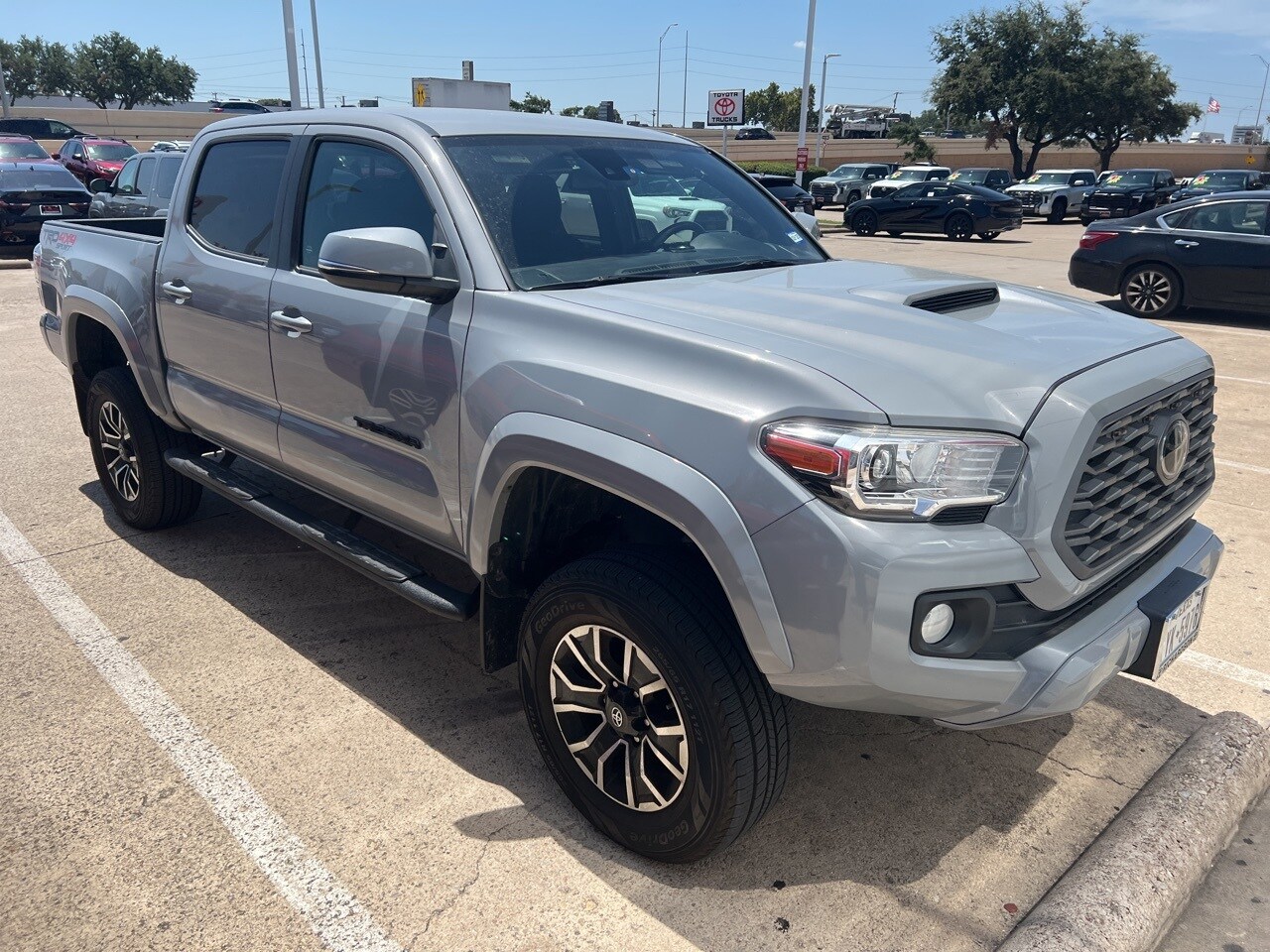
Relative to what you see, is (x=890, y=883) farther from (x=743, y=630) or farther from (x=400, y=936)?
(x=400, y=936)

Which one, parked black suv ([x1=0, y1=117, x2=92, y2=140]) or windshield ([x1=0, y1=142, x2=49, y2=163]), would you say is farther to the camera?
parked black suv ([x1=0, y1=117, x2=92, y2=140])

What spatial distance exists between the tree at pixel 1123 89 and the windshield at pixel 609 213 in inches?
1930

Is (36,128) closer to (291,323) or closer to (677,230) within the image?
(291,323)

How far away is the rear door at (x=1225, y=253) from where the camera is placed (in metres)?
10.7

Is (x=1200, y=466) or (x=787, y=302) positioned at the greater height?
(x=787, y=302)

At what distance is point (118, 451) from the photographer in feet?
16.5

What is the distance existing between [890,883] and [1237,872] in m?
0.98

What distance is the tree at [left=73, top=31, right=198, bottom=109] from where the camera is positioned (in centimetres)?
6456

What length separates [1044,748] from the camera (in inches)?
129

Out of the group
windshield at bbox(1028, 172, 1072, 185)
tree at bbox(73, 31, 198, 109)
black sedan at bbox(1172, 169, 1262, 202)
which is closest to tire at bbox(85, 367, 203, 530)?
black sedan at bbox(1172, 169, 1262, 202)

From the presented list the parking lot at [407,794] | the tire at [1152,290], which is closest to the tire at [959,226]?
the tire at [1152,290]

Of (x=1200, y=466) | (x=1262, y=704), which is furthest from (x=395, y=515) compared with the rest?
(x=1262, y=704)

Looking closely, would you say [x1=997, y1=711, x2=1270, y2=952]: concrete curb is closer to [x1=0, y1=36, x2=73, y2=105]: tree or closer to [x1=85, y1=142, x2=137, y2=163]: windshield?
[x1=85, y1=142, x2=137, y2=163]: windshield

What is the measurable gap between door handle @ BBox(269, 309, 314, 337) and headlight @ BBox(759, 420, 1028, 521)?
6.26 ft
